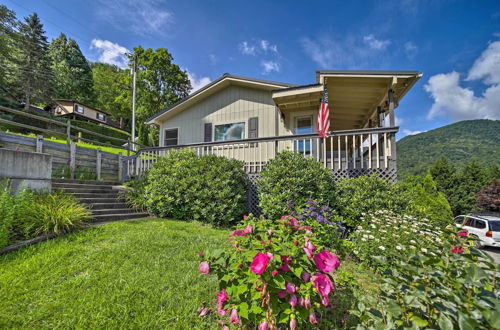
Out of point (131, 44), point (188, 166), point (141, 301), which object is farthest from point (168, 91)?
point (141, 301)

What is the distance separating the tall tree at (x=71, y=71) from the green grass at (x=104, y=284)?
39.7m

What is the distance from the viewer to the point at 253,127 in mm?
9422

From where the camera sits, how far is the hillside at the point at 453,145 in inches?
1183

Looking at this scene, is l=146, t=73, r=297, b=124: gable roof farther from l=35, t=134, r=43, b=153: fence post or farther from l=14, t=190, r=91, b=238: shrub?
l=14, t=190, r=91, b=238: shrub

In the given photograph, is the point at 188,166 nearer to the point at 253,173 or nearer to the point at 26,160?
the point at 253,173

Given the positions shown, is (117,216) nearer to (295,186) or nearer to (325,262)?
(295,186)

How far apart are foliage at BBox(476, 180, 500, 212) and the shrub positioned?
891 inches

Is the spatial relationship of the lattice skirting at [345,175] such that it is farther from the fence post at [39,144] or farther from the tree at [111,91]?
the tree at [111,91]

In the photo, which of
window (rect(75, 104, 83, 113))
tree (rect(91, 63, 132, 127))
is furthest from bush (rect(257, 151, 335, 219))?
window (rect(75, 104, 83, 113))

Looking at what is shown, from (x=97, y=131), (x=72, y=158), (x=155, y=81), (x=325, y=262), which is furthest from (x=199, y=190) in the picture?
(x=97, y=131)

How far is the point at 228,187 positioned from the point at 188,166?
4.89 feet

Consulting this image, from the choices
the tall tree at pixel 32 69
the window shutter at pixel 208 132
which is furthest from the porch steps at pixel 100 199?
the tall tree at pixel 32 69

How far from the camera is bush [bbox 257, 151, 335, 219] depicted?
200 inches

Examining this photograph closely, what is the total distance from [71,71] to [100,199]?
126 ft
